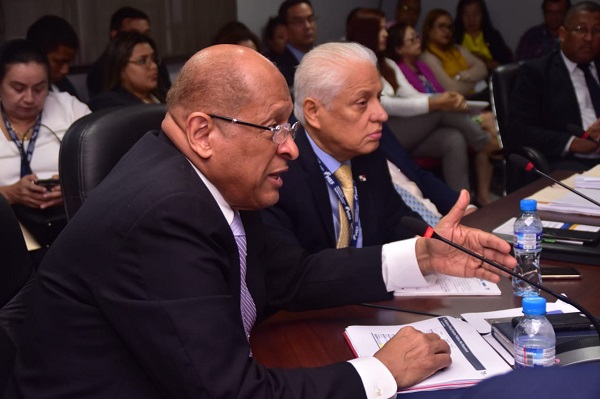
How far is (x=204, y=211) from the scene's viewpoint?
4.24ft

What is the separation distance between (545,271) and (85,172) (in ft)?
3.56

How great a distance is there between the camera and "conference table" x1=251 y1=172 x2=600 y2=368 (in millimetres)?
1479

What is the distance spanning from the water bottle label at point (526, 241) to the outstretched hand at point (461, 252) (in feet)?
0.70

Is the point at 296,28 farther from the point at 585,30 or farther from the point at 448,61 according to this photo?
the point at 585,30

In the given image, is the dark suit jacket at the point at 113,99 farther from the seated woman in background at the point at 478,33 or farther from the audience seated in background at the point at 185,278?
the seated woman in background at the point at 478,33

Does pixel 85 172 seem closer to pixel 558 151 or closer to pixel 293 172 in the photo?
pixel 293 172

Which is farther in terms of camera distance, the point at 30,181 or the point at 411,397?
the point at 30,181

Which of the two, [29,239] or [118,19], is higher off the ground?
[118,19]

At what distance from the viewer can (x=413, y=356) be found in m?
1.35

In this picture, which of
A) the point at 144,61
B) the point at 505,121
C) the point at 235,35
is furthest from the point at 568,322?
the point at 235,35

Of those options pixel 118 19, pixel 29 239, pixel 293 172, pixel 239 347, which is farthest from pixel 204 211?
pixel 118 19

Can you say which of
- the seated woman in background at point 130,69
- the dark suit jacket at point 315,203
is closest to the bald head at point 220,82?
the dark suit jacket at point 315,203

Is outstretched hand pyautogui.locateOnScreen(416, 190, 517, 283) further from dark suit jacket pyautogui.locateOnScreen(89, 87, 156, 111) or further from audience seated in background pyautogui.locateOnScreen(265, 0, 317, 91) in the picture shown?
audience seated in background pyautogui.locateOnScreen(265, 0, 317, 91)

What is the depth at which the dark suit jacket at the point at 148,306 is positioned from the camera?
3.97 feet
